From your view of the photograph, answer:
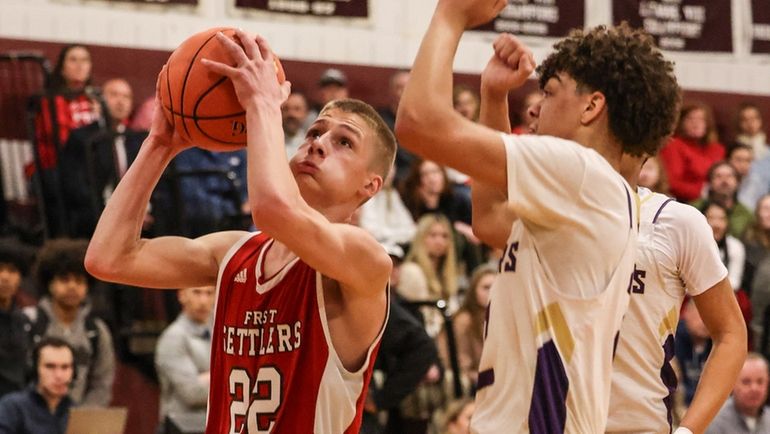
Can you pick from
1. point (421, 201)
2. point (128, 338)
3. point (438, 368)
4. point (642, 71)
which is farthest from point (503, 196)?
point (421, 201)

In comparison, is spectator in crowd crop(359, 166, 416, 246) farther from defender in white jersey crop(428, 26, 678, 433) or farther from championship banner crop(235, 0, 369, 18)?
defender in white jersey crop(428, 26, 678, 433)

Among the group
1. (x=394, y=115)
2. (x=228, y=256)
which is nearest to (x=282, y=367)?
(x=228, y=256)

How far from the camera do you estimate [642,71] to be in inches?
119

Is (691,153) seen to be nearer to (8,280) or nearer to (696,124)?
(696,124)

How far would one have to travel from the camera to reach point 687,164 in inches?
478

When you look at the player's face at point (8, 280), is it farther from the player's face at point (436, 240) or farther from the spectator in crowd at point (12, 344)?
the player's face at point (436, 240)

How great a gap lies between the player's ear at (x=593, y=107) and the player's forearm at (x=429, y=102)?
15.4 inches

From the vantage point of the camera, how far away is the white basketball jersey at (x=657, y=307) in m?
3.83

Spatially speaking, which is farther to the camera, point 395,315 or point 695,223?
point 395,315

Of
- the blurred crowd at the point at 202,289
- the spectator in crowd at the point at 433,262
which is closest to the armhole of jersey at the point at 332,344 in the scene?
the blurred crowd at the point at 202,289

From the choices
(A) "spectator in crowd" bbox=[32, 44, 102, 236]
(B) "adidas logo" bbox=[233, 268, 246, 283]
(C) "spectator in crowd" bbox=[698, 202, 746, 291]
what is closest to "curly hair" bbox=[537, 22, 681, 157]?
(B) "adidas logo" bbox=[233, 268, 246, 283]

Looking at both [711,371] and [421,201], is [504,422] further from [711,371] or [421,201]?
[421,201]

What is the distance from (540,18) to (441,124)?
35.2ft

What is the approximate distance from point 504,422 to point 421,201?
279 inches
